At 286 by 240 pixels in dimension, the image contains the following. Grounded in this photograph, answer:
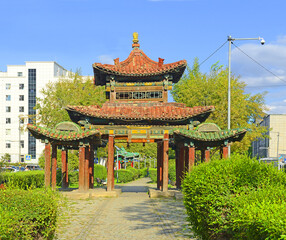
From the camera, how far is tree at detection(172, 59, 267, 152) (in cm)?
3341

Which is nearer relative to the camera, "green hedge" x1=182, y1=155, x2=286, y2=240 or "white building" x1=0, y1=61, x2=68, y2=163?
"green hedge" x1=182, y1=155, x2=286, y2=240

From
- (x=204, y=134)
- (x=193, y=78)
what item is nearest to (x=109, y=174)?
(x=204, y=134)

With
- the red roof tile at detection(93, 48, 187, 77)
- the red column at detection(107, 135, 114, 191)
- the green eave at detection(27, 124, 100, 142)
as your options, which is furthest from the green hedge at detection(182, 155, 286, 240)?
the red roof tile at detection(93, 48, 187, 77)

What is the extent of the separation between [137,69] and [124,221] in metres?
11.3

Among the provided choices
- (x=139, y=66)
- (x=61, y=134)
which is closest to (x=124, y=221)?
(x=61, y=134)

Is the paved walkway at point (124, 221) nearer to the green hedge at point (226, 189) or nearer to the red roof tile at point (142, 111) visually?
the green hedge at point (226, 189)

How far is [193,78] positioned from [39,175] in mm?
19974

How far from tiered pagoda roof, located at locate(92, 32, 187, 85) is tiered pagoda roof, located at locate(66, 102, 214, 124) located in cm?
176

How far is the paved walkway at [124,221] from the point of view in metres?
9.99

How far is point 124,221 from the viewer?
12.3 meters

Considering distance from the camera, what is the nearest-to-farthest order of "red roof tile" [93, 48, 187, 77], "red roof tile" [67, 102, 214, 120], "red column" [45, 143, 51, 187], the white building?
"red column" [45, 143, 51, 187]
"red roof tile" [67, 102, 214, 120]
"red roof tile" [93, 48, 187, 77]
the white building

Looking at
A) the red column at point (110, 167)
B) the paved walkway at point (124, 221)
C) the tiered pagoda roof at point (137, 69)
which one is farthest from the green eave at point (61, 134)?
the tiered pagoda roof at point (137, 69)

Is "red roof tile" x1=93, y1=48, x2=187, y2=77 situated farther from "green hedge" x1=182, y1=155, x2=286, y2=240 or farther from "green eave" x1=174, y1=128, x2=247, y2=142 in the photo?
"green hedge" x1=182, y1=155, x2=286, y2=240

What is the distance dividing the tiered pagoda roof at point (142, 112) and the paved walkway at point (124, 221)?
4618 millimetres
